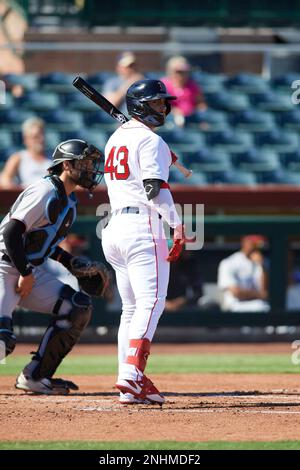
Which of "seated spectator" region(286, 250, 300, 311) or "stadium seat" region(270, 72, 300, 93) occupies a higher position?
"stadium seat" region(270, 72, 300, 93)

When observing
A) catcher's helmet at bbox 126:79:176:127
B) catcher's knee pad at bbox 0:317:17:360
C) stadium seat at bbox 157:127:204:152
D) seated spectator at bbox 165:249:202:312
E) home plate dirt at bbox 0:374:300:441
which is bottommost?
home plate dirt at bbox 0:374:300:441

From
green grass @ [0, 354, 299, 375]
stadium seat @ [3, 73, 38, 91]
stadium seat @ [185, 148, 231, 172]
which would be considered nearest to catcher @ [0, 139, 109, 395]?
green grass @ [0, 354, 299, 375]

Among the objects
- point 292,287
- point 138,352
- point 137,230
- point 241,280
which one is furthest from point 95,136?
point 138,352

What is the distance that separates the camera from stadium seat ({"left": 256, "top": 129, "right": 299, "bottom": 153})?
13.6 meters

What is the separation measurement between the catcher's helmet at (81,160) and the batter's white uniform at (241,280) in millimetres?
5517

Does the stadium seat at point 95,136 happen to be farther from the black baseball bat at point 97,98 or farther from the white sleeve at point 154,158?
the white sleeve at point 154,158

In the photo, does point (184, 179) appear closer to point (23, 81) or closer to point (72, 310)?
point (23, 81)

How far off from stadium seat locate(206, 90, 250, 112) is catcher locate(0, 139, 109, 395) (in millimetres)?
7425

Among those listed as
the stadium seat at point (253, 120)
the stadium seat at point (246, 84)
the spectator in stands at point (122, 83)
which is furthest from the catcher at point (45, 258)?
the stadium seat at point (246, 84)

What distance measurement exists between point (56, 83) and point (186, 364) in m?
5.73

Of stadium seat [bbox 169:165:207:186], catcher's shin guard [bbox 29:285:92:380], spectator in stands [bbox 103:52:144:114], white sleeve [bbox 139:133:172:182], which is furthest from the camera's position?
spectator in stands [bbox 103:52:144:114]

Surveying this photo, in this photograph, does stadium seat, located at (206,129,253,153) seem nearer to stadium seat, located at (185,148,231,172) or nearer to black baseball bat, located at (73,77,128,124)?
stadium seat, located at (185,148,231,172)

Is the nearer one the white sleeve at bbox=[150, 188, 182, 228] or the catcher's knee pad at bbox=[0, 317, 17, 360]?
the white sleeve at bbox=[150, 188, 182, 228]

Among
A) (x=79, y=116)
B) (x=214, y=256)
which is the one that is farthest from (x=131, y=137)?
(x=79, y=116)
